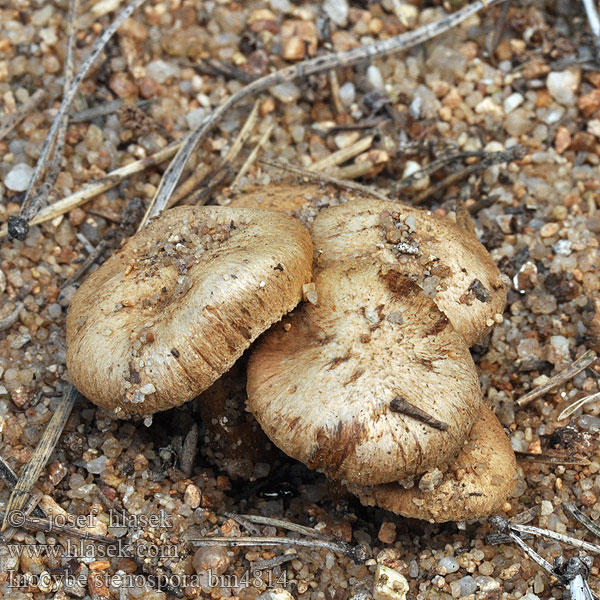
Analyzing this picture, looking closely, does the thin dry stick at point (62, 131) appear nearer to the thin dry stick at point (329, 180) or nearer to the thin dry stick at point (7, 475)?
the thin dry stick at point (329, 180)

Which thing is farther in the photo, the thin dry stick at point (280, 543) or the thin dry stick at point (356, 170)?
the thin dry stick at point (356, 170)

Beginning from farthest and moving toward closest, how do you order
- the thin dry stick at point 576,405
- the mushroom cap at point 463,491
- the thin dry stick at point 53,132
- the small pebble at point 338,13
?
the small pebble at point 338,13 → the thin dry stick at point 53,132 → the thin dry stick at point 576,405 → the mushroom cap at point 463,491

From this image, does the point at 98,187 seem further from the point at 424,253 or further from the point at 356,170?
the point at 424,253

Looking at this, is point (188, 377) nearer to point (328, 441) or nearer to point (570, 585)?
point (328, 441)

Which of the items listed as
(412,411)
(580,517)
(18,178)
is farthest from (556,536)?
(18,178)

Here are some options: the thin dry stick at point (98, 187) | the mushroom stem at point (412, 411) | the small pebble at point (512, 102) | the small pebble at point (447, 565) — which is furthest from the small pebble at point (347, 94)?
the small pebble at point (447, 565)

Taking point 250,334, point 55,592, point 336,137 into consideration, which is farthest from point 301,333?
point 336,137
